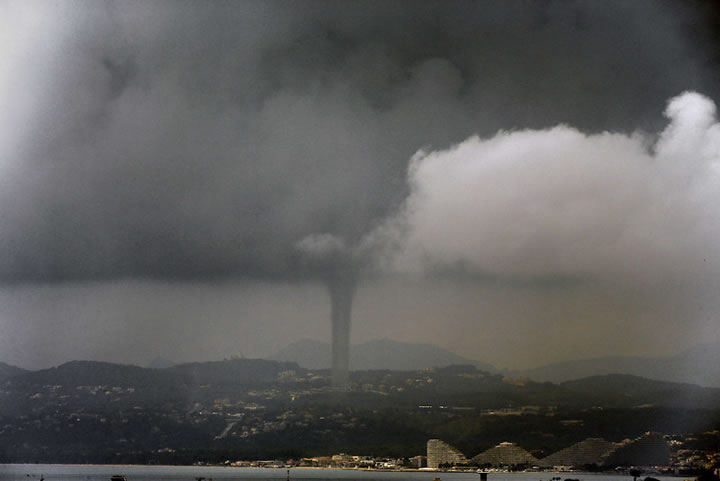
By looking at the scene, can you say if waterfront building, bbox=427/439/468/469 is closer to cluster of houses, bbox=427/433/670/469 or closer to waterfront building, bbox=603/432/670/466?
cluster of houses, bbox=427/433/670/469

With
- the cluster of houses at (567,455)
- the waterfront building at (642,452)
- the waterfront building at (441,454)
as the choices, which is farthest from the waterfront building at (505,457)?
the waterfront building at (642,452)

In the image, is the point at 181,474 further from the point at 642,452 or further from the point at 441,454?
the point at 642,452

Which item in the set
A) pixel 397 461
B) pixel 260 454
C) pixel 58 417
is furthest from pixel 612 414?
pixel 58 417

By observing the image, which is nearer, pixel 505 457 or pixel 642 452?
pixel 642 452

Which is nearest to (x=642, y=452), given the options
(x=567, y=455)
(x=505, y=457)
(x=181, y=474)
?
(x=567, y=455)

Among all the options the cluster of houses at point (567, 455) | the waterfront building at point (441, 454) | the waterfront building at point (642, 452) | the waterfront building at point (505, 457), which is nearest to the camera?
the waterfront building at point (642, 452)

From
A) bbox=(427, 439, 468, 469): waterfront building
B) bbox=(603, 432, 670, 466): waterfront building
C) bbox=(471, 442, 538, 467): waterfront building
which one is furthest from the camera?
bbox=(427, 439, 468, 469): waterfront building

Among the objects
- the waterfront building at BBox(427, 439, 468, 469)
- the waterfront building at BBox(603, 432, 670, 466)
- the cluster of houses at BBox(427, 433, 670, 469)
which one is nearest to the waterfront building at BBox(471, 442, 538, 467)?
the cluster of houses at BBox(427, 433, 670, 469)

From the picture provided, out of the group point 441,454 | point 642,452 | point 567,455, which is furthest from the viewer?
point 441,454

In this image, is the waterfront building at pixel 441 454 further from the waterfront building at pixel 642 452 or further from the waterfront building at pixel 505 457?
the waterfront building at pixel 642 452

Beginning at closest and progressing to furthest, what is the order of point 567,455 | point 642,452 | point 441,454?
point 642,452 → point 567,455 → point 441,454

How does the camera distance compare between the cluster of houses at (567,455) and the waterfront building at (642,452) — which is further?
the cluster of houses at (567,455)

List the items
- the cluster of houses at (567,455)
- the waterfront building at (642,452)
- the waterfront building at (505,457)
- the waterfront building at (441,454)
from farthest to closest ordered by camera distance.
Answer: the waterfront building at (441,454)
the waterfront building at (505,457)
the cluster of houses at (567,455)
the waterfront building at (642,452)
